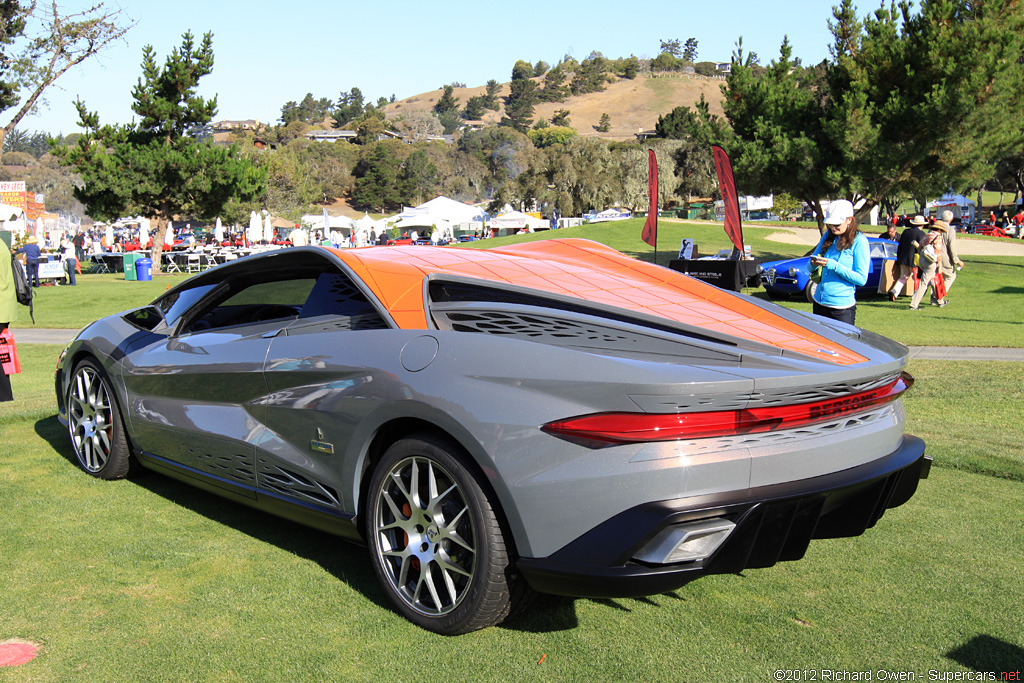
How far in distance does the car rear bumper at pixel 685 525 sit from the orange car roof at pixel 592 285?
1.68 ft

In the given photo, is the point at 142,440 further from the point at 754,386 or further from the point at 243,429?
the point at 754,386

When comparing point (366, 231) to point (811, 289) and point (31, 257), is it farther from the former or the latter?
point (811, 289)

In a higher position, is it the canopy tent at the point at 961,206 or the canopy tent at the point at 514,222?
the canopy tent at the point at 961,206

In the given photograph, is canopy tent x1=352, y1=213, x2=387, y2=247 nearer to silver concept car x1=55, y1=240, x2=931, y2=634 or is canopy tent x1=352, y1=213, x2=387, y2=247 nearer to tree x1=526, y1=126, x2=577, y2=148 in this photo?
silver concept car x1=55, y1=240, x2=931, y2=634

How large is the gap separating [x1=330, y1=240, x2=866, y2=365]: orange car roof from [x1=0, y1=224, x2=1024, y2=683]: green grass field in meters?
0.99

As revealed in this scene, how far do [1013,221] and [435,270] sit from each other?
67.2 m

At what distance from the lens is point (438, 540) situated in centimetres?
295

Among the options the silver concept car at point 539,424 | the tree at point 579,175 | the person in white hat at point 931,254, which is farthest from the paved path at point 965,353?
the tree at point 579,175

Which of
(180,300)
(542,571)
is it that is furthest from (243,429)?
(542,571)

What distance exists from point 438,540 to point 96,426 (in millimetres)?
2921

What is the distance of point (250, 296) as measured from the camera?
4.61 m

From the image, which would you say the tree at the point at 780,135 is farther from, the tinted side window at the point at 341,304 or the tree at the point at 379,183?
the tree at the point at 379,183

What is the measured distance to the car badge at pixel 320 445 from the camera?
10.8ft

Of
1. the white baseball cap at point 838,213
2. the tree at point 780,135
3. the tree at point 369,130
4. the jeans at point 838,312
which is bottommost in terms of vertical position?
the jeans at point 838,312
